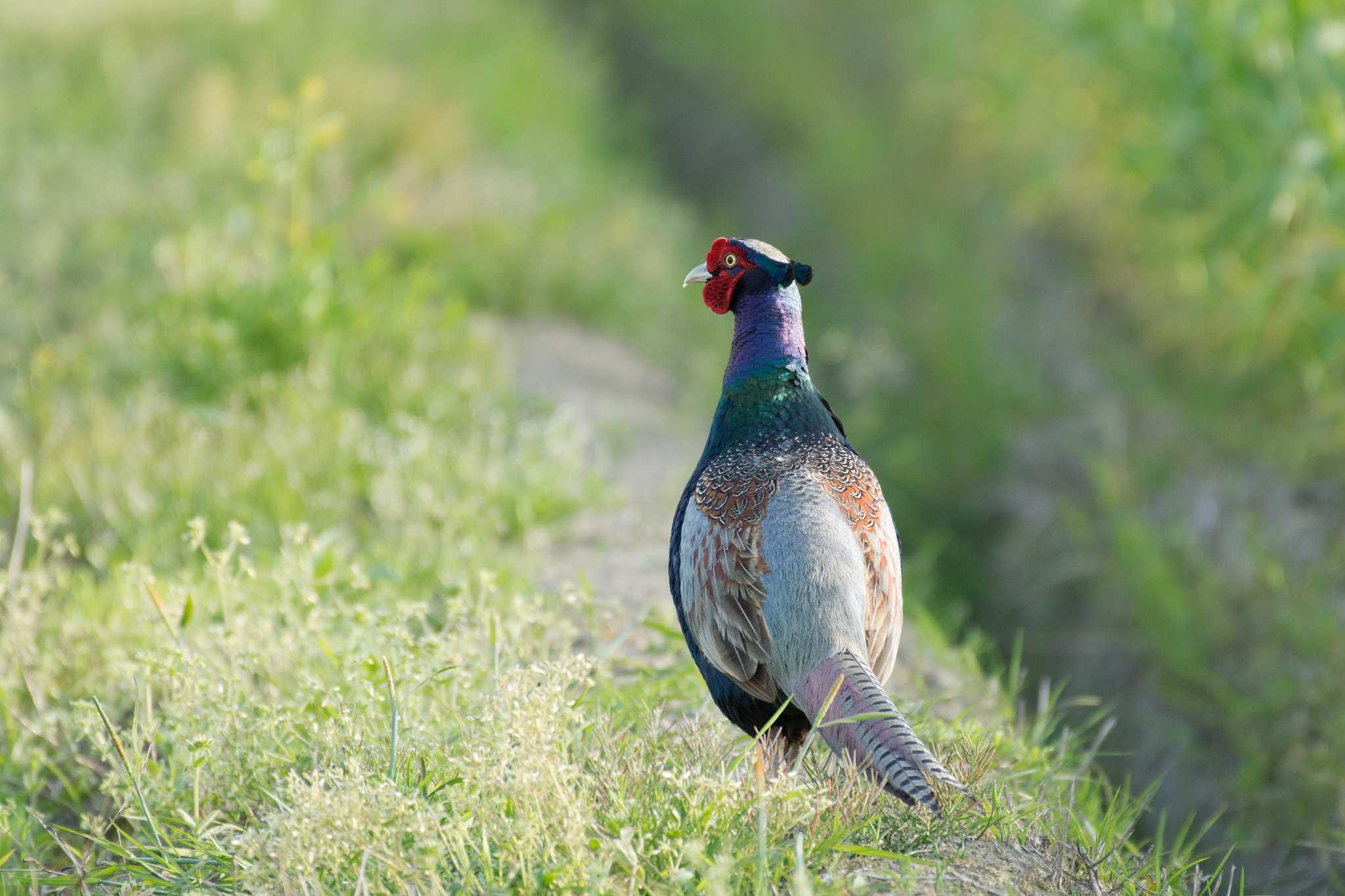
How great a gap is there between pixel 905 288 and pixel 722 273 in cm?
476

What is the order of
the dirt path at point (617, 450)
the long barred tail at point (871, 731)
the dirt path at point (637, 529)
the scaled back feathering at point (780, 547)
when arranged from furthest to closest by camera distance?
the dirt path at point (617, 450) < the scaled back feathering at point (780, 547) < the dirt path at point (637, 529) < the long barred tail at point (871, 731)

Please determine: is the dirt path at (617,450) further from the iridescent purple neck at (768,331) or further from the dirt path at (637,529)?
the iridescent purple neck at (768,331)

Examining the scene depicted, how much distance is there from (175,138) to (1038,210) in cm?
497

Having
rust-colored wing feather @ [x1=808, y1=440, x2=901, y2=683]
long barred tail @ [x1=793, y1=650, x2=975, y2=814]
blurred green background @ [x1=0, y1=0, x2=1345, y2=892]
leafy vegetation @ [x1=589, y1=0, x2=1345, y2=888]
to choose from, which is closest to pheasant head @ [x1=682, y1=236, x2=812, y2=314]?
rust-colored wing feather @ [x1=808, y1=440, x2=901, y2=683]

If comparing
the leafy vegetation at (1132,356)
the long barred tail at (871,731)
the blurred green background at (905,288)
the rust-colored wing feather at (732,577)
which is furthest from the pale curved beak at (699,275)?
the leafy vegetation at (1132,356)

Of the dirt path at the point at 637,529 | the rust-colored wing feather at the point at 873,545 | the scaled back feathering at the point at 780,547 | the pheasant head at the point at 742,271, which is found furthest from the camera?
the pheasant head at the point at 742,271

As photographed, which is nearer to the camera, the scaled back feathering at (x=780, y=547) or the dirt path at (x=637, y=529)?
the dirt path at (x=637, y=529)

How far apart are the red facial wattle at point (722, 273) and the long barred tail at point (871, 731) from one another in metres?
0.87

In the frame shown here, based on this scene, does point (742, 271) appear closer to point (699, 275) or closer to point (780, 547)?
point (699, 275)

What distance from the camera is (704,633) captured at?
2586 millimetres

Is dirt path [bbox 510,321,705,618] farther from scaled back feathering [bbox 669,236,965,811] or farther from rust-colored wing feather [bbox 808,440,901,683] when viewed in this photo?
rust-colored wing feather [bbox 808,440,901,683]

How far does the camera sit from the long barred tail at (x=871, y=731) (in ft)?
7.06

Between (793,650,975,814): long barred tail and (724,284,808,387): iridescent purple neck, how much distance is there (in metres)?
0.71

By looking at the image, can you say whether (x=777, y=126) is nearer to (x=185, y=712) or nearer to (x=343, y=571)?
(x=343, y=571)
